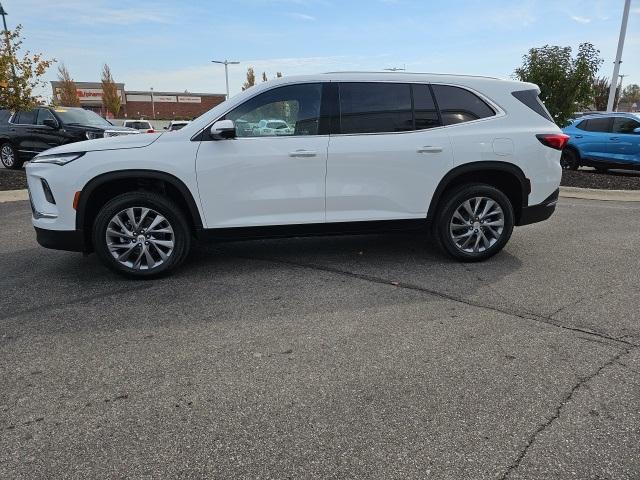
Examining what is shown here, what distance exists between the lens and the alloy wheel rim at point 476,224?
5.14 metres

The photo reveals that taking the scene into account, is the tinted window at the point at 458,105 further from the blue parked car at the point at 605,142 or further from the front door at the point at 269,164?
the blue parked car at the point at 605,142

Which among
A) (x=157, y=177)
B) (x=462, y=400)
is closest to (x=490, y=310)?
(x=462, y=400)

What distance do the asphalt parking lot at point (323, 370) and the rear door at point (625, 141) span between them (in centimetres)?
872

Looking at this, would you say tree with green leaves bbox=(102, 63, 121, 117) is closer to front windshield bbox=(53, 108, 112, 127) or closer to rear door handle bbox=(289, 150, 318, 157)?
front windshield bbox=(53, 108, 112, 127)

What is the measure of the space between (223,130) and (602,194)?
8.41m

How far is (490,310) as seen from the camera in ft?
13.1

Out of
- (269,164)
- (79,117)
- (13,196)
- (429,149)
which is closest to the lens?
(269,164)

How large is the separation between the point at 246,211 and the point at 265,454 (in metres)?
2.72

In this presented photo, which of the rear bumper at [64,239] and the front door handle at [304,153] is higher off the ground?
the front door handle at [304,153]

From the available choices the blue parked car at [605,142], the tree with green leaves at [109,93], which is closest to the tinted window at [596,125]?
the blue parked car at [605,142]

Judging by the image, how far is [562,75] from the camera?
11539 millimetres

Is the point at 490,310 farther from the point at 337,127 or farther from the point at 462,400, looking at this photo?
the point at 337,127

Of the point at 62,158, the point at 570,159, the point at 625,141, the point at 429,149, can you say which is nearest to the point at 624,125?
the point at 625,141

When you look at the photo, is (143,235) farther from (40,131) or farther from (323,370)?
(40,131)
